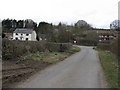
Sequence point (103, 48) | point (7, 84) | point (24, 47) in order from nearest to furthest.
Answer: point (7, 84)
point (24, 47)
point (103, 48)

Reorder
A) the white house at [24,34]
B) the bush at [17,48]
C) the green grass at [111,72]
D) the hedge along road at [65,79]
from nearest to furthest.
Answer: the hedge along road at [65,79], the green grass at [111,72], the bush at [17,48], the white house at [24,34]

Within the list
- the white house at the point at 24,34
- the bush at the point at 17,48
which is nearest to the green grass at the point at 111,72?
the bush at the point at 17,48

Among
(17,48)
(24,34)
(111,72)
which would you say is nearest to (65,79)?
(111,72)

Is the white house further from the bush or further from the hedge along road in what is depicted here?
the hedge along road

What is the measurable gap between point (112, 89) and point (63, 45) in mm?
28091

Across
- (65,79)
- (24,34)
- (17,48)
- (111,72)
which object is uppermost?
(24,34)

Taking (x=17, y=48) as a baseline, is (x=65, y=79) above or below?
below

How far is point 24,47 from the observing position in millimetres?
19734

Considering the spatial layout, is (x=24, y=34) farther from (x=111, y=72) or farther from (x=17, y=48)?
(x=111, y=72)

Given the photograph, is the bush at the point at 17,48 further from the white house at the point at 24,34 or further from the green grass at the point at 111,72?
the white house at the point at 24,34

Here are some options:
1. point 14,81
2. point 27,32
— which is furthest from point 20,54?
point 27,32

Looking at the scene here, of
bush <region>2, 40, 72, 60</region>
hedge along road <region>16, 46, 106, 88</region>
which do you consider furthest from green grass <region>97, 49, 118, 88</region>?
bush <region>2, 40, 72, 60</region>

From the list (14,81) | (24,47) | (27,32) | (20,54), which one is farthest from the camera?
(27,32)

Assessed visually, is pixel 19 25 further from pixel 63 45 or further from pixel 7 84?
pixel 7 84
